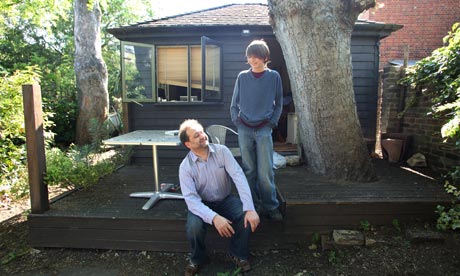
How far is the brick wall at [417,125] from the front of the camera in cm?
434

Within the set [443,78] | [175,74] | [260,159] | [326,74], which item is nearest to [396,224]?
[260,159]

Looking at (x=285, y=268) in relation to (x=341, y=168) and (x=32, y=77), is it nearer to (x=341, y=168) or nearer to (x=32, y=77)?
(x=341, y=168)

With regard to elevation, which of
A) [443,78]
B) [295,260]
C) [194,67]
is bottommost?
[295,260]

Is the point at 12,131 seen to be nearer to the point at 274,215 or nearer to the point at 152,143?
the point at 152,143

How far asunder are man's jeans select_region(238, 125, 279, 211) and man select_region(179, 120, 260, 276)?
34 cm

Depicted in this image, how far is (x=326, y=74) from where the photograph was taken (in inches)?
140

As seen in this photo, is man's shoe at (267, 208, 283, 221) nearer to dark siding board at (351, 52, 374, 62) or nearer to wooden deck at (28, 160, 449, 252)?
wooden deck at (28, 160, 449, 252)

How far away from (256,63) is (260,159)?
0.86 metres

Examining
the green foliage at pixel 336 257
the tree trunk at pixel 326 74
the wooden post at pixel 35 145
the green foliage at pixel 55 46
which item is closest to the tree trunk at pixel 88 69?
the green foliage at pixel 55 46

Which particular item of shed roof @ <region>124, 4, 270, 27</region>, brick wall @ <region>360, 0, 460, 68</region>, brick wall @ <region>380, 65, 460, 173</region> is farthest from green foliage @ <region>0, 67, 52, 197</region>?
brick wall @ <region>360, 0, 460, 68</region>

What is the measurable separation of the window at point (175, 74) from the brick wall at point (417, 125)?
314cm

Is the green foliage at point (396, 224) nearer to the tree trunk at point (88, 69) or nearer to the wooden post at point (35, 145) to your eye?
the wooden post at point (35, 145)

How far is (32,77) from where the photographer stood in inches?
182

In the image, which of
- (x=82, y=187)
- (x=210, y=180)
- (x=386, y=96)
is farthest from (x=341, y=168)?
(x=82, y=187)
